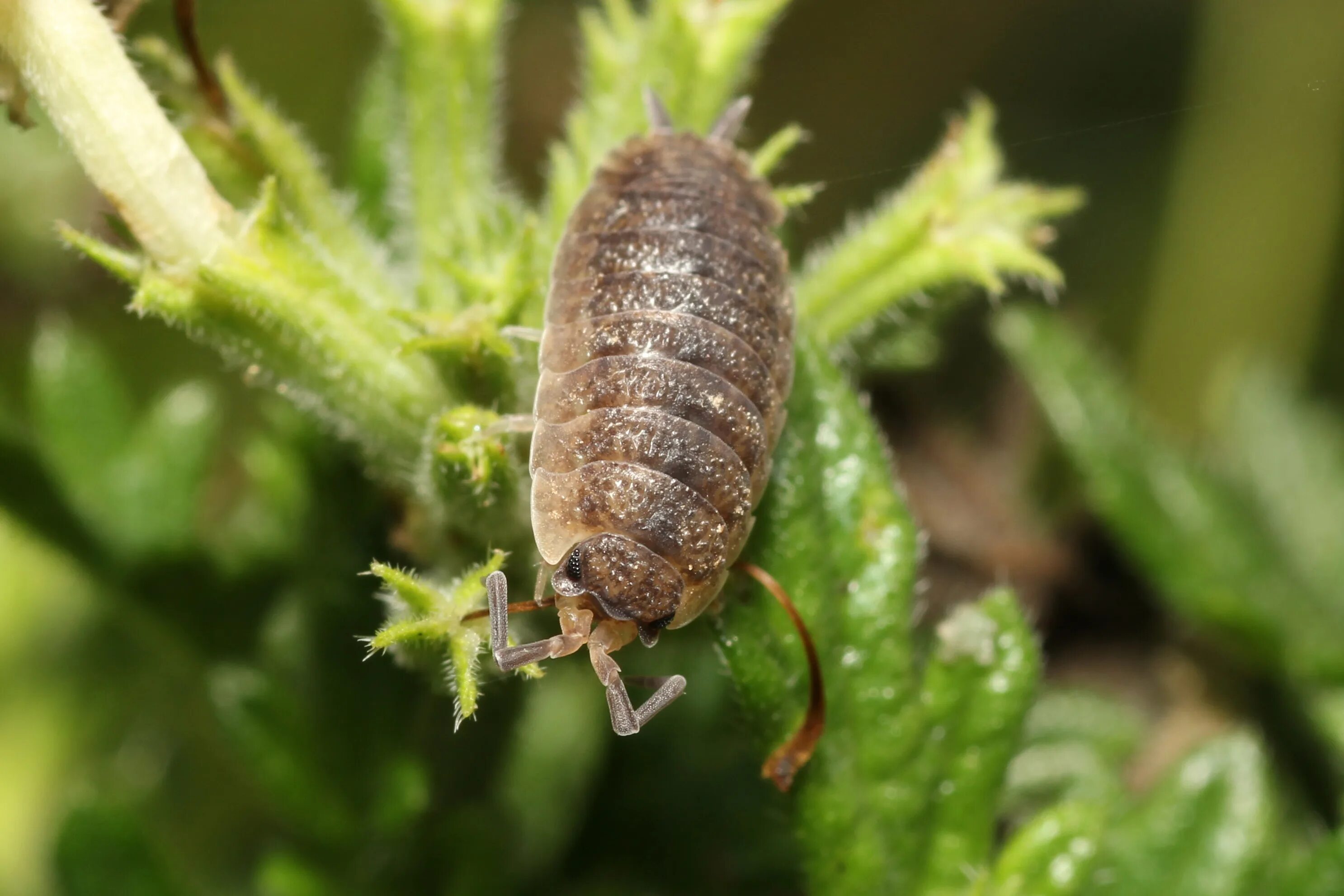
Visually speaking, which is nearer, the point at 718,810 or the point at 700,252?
the point at 700,252

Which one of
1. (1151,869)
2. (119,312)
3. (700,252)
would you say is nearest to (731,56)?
(700,252)

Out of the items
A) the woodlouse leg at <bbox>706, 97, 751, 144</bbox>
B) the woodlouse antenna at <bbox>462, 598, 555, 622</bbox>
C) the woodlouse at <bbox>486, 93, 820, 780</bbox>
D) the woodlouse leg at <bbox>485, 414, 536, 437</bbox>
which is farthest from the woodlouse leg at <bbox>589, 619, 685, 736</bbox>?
the woodlouse leg at <bbox>706, 97, 751, 144</bbox>

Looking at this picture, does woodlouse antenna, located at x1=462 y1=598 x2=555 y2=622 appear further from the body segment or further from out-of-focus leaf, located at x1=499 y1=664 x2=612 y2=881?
out-of-focus leaf, located at x1=499 y1=664 x2=612 y2=881

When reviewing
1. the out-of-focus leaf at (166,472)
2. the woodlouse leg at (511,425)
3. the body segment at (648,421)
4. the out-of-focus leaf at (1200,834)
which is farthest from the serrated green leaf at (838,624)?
the out-of-focus leaf at (166,472)

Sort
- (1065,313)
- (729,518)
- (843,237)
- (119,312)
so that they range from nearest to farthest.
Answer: (729,518) < (843,237) < (119,312) < (1065,313)

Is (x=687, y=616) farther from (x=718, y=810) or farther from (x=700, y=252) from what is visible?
(x=718, y=810)

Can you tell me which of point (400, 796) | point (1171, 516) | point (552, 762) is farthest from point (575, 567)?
point (1171, 516)

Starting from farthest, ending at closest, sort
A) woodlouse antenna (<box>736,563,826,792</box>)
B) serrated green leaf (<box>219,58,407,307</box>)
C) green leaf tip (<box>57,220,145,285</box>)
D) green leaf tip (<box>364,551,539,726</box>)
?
serrated green leaf (<box>219,58,407,307</box>) → woodlouse antenna (<box>736,563,826,792</box>) → green leaf tip (<box>57,220,145,285</box>) → green leaf tip (<box>364,551,539,726</box>)
